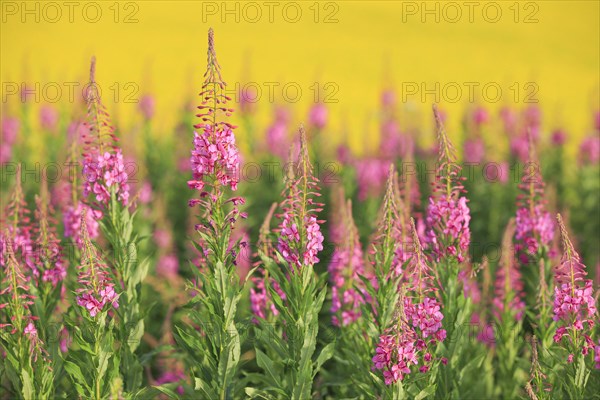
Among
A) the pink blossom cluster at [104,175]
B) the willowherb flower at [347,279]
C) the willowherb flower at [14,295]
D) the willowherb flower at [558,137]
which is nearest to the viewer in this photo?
the willowherb flower at [14,295]

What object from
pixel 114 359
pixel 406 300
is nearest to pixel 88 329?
pixel 114 359

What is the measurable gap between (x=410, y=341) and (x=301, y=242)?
107 centimetres

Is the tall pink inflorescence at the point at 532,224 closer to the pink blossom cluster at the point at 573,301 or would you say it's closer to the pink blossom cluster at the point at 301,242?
the pink blossom cluster at the point at 573,301

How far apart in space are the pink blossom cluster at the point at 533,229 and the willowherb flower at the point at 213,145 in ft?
10.6

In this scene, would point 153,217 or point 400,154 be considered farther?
point 400,154

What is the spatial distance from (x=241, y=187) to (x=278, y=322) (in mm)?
6569

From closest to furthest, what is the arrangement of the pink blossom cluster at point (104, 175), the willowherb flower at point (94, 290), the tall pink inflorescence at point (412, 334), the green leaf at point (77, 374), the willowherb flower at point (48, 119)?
the tall pink inflorescence at point (412, 334)
the willowherb flower at point (94, 290)
the green leaf at point (77, 374)
the pink blossom cluster at point (104, 175)
the willowherb flower at point (48, 119)

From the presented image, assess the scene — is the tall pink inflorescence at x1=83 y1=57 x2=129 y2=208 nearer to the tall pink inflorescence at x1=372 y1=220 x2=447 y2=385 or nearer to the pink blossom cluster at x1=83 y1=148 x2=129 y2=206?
the pink blossom cluster at x1=83 y1=148 x2=129 y2=206

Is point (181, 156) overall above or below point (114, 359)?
above

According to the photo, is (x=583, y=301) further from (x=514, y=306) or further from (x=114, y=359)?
(x=114, y=359)

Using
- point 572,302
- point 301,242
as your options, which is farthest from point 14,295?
point 572,302

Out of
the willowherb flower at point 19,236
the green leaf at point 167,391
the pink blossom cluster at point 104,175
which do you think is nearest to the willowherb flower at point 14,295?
the willowherb flower at point 19,236

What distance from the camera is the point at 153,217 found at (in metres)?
12.7

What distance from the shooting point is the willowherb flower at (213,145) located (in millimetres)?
5578
